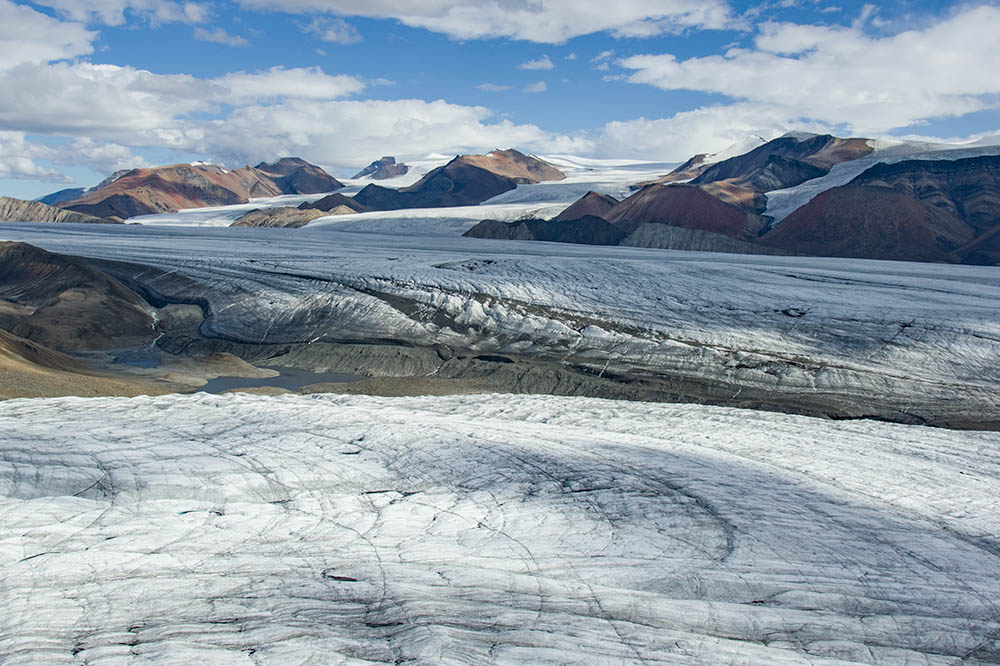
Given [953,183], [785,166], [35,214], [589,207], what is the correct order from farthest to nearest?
[35,214]
[785,166]
[589,207]
[953,183]

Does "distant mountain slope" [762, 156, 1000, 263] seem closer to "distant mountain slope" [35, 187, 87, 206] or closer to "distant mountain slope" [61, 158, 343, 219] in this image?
"distant mountain slope" [61, 158, 343, 219]

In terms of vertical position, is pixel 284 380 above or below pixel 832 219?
below

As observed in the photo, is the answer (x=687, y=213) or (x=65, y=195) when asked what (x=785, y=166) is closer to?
(x=687, y=213)

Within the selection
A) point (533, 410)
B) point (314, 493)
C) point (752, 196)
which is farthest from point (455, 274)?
point (752, 196)

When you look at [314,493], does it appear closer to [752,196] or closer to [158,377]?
[158,377]

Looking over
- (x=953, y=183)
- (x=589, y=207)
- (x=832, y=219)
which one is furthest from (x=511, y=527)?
→ (x=953, y=183)

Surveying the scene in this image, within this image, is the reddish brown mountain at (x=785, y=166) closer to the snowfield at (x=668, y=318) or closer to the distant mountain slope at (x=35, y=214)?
the snowfield at (x=668, y=318)

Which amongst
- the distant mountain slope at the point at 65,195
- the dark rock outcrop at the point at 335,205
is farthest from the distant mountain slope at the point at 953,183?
the distant mountain slope at the point at 65,195
